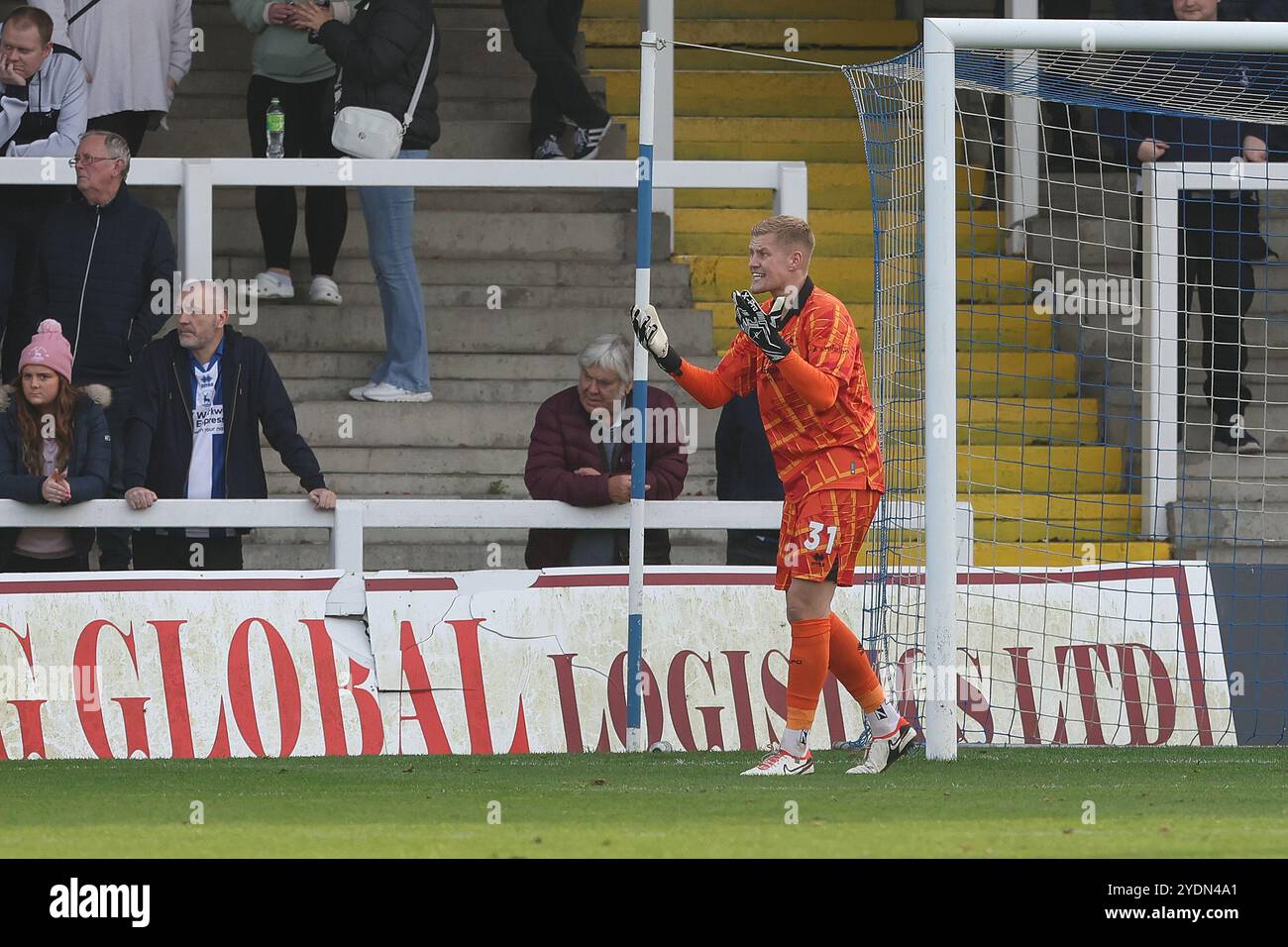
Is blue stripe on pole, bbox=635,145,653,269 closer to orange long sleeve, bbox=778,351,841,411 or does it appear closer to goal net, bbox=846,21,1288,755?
goal net, bbox=846,21,1288,755

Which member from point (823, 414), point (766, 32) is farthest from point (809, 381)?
point (766, 32)

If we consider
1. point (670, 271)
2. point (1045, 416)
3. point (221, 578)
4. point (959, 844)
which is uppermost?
point (670, 271)

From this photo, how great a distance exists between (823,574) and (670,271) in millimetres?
5782

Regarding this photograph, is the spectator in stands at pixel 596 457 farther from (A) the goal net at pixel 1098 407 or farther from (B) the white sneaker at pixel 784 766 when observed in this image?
(B) the white sneaker at pixel 784 766

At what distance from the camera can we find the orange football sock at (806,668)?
700 centimetres

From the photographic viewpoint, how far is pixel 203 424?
30.9 feet

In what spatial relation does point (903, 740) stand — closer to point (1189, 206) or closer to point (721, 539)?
point (721, 539)

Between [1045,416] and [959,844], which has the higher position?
[1045,416]

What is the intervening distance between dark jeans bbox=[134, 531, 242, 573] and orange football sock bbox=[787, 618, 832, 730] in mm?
3530

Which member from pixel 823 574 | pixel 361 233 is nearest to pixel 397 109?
pixel 361 233

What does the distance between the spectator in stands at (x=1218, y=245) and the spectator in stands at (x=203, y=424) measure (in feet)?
14.9

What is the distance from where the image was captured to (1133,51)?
8.15 metres

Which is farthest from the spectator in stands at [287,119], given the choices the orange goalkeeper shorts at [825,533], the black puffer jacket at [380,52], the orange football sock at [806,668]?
the orange football sock at [806,668]

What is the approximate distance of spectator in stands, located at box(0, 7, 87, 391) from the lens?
1027 centimetres
